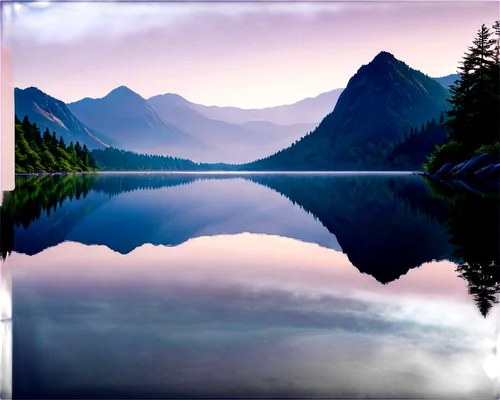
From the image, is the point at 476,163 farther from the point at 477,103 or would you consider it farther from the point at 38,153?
the point at 38,153

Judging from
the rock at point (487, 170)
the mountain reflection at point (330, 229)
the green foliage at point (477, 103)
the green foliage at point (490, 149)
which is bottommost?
the mountain reflection at point (330, 229)

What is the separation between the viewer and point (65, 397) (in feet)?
18.3

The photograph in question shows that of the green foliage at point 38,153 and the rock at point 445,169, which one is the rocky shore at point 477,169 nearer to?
the rock at point 445,169

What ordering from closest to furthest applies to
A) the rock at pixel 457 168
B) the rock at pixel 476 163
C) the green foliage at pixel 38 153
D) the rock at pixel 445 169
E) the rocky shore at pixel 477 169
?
the rocky shore at pixel 477 169 < the rock at pixel 476 163 < the rock at pixel 457 168 < the rock at pixel 445 169 < the green foliage at pixel 38 153

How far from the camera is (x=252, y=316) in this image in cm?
834

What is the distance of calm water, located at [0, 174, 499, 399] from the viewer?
19.4 feet

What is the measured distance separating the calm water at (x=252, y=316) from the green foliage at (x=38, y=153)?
359 ft

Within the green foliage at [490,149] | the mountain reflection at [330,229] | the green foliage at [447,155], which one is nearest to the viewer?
the mountain reflection at [330,229]

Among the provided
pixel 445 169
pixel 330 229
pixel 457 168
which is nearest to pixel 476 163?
pixel 457 168

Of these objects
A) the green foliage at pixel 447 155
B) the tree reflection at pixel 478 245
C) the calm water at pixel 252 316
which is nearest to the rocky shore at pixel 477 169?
the green foliage at pixel 447 155

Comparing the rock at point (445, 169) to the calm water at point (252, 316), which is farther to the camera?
the rock at point (445, 169)

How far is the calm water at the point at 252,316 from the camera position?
5.90 meters

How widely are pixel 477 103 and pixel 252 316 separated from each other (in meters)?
64.5

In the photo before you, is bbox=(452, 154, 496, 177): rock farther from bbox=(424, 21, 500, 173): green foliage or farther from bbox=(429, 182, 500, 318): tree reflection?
bbox=(429, 182, 500, 318): tree reflection
